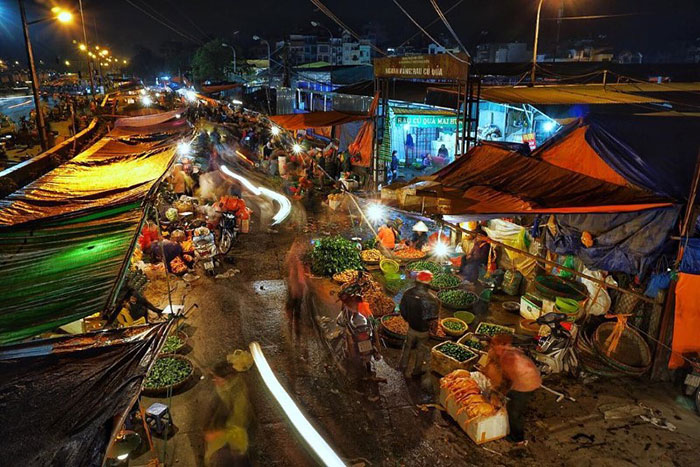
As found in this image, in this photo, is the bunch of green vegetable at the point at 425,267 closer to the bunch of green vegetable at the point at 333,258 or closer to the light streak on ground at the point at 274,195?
the bunch of green vegetable at the point at 333,258

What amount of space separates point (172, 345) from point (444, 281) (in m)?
7.07

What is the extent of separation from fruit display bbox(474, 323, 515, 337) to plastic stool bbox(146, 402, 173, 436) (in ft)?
20.9

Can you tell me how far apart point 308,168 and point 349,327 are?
1658 cm

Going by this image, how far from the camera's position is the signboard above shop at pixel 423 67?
14.0 m

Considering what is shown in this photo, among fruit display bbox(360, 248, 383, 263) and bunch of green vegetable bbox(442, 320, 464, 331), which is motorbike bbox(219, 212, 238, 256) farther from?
bunch of green vegetable bbox(442, 320, 464, 331)

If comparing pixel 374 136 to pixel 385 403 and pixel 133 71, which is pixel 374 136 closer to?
pixel 385 403

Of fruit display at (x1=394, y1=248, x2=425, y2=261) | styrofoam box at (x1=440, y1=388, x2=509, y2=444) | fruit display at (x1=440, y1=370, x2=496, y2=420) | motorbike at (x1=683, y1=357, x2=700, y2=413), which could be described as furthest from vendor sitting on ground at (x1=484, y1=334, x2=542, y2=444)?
fruit display at (x1=394, y1=248, x2=425, y2=261)

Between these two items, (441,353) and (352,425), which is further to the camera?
(441,353)

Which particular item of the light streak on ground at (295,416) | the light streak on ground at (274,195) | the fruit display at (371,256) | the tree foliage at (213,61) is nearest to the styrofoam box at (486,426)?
the light streak on ground at (295,416)

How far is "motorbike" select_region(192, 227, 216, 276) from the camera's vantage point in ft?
44.3

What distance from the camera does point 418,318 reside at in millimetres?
8289

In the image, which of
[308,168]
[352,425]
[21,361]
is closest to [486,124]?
[308,168]

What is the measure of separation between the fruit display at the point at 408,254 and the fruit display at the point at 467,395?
6665 millimetres

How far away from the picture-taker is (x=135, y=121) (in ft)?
84.4
